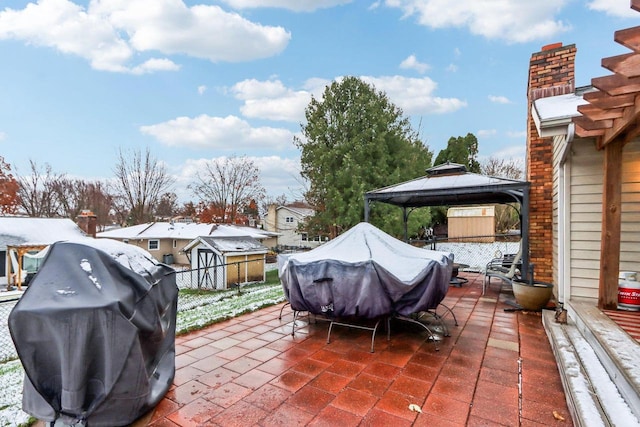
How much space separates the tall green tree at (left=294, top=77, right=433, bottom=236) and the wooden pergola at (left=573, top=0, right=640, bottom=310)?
863 centimetres

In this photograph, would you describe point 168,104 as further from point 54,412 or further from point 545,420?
point 545,420

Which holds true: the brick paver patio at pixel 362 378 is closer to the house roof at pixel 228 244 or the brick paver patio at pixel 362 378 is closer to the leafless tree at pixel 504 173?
the house roof at pixel 228 244

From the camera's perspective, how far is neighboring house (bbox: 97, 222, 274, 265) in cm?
2008

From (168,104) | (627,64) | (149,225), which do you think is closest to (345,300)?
(627,64)

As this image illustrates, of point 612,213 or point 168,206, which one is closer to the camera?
point 612,213

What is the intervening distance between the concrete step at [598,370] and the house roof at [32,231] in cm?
1819

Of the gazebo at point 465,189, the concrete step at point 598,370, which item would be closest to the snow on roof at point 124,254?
the concrete step at point 598,370

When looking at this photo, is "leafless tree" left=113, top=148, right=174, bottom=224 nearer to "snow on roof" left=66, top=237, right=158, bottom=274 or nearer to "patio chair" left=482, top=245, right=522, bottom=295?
"patio chair" left=482, top=245, right=522, bottom=295

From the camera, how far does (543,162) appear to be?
19.2ft

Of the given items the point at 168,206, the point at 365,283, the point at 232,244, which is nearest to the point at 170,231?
the point at 232,244

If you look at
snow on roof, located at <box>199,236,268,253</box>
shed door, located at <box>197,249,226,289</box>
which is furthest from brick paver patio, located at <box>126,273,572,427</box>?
snow on roof, located at <box>199,236,268,253</box>

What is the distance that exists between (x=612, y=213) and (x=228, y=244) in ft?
48.7

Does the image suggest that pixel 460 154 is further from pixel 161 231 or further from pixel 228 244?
pixel 161 231

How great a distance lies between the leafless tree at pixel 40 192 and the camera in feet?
77.7
